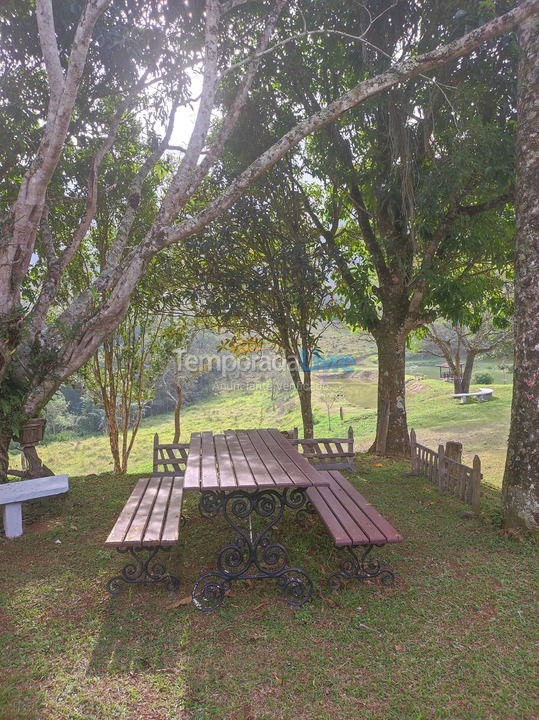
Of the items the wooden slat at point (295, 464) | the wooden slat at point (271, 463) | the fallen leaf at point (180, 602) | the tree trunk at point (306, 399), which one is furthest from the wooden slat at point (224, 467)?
the tree trunk at point (306, 399)

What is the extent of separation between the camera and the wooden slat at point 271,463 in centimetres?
363

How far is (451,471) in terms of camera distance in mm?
6309

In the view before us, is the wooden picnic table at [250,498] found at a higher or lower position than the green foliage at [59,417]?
higher

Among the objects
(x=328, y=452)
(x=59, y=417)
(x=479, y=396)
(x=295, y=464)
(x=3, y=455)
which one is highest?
(x=295, y=464)

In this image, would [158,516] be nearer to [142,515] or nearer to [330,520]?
[142,515]

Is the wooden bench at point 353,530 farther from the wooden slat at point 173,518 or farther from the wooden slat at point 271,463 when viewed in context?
the wooden slat at point 173,518

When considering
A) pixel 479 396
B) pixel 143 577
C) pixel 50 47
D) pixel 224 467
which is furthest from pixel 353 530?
pixel 479 396

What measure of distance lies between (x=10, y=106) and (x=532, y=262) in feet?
25.5

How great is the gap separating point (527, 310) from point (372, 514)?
275cm

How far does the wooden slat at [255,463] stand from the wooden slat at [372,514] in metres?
1.06

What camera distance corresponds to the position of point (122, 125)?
8430mm

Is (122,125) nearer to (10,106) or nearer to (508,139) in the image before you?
(10,106)

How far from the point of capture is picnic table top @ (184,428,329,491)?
3.58 metres

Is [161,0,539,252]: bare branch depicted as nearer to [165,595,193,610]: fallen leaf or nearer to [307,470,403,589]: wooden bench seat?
[307,470,403,589]: wooden bench seat
